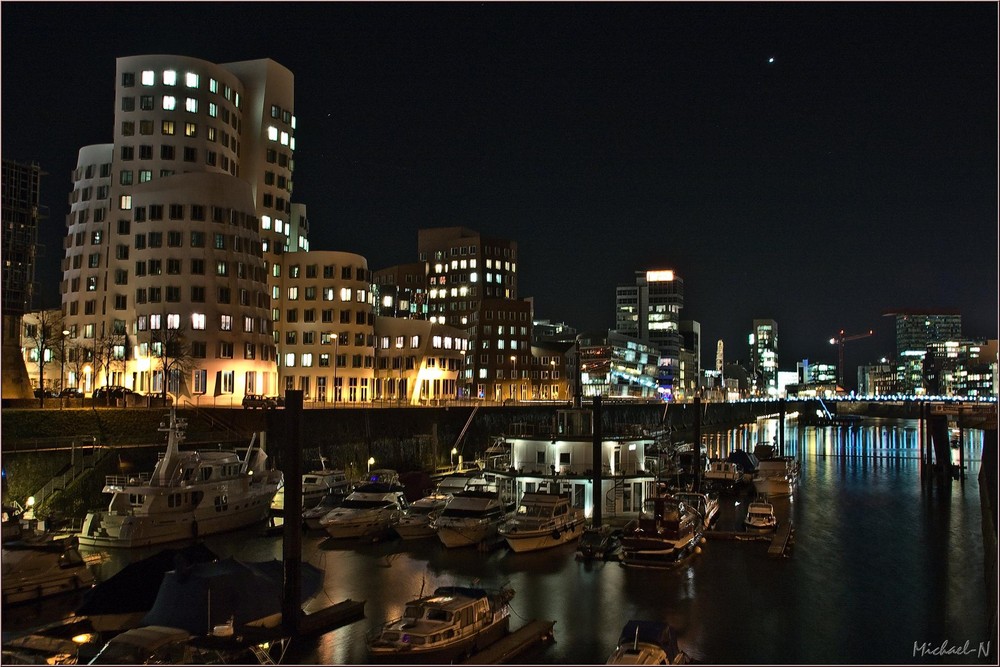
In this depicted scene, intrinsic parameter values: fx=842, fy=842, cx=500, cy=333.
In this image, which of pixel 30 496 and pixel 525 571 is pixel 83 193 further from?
pixel 525 571

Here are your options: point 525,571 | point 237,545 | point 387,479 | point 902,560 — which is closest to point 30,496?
point 237,545

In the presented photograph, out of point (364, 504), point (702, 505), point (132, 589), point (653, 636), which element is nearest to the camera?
point (653, 636)

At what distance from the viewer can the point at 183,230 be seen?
263 ft

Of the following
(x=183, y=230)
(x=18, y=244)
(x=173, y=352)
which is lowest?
(x=173, y=352)

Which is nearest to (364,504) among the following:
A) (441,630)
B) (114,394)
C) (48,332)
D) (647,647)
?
(441,630)

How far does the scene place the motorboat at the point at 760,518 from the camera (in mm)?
45344

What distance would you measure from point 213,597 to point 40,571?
1172cm

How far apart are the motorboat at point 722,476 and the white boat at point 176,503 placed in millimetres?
33507

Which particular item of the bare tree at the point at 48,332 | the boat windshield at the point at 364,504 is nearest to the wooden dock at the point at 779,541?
the boat windshield at the point at 364,504

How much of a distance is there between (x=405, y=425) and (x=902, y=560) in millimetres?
45082

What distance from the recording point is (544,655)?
85.8ft

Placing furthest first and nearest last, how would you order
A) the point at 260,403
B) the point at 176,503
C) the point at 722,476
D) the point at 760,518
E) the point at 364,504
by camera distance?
the point at 260,403, the point at 722,476, the point at 760,518, the point at 364,504, the point at 176,503

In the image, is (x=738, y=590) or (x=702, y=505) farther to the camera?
(x=702, y=505)

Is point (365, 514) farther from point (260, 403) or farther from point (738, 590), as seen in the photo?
point (260, 403)
